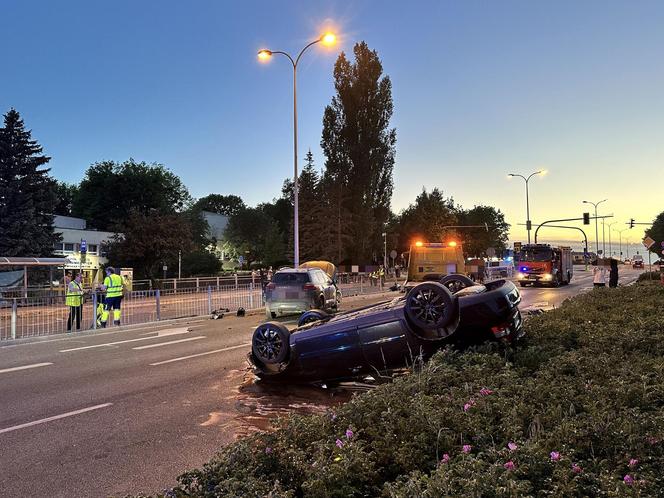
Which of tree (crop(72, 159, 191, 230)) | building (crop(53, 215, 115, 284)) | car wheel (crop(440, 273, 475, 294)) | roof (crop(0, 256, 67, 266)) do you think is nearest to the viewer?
car wheel (crop(440, 273, 475, 294))

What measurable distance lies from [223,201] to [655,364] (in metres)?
109

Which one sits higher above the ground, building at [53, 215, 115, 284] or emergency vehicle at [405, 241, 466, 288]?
building at [53, 215, 115, 284]

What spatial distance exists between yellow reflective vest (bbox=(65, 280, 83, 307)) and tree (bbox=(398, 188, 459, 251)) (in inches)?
2165

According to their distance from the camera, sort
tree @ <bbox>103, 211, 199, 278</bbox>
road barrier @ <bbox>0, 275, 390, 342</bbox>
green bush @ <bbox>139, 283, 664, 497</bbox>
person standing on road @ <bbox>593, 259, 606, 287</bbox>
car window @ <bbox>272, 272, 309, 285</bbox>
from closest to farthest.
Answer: green bush @ <bbox>139, 283, 664, 497</bbox>
road barrier @ <bbox>0, 275, 390, 342</bbox>
car window @ <bbox>272, 272, 309, 285</bbox>
person standing on road @ <bbox>593, 259, 606, 287</bbox>
tree @ <bbox>103, 211, 199, 278</bbox>

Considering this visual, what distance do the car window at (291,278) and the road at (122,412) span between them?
5.53 metres

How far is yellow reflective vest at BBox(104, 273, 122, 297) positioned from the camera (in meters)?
15.0

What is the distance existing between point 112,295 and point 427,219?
57045mm

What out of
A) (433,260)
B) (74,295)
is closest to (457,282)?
(74,295)

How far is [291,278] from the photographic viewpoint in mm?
16734

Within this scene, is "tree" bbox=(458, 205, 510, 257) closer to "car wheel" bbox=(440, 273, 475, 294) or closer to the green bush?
"car wheel" bbox=(440, 273, 475, 294)

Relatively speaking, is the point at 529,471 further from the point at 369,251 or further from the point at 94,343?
the point at 369,251

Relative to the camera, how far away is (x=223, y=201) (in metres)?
110

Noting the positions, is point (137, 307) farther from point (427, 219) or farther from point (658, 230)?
point (658, 230)

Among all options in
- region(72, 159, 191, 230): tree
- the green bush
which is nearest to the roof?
the green bush
